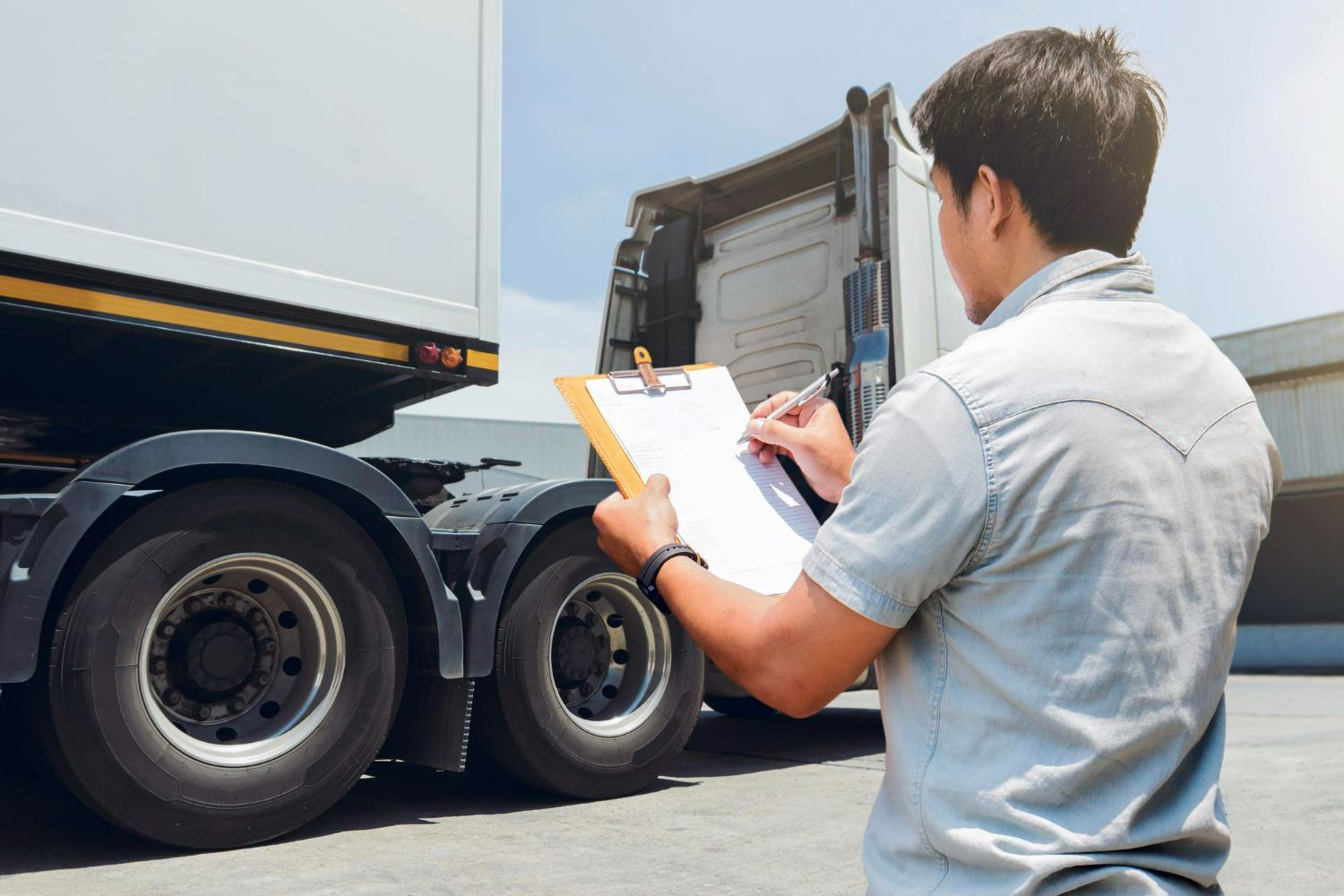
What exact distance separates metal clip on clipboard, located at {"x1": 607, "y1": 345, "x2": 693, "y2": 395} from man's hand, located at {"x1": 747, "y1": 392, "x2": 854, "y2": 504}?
6.7 inches

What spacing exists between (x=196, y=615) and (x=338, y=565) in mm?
464

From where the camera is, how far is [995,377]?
1.05 metres

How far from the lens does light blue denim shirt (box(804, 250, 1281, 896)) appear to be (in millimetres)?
1014

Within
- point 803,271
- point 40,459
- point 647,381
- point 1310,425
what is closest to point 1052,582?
point 647,381

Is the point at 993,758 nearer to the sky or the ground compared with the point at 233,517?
nearer to the ground

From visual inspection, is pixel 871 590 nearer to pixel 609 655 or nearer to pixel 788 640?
pixel 788 640

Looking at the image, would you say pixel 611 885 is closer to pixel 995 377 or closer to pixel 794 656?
pixel 794 656

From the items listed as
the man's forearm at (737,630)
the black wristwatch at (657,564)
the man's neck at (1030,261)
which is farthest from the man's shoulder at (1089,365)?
the black wristwatch at (657,564)

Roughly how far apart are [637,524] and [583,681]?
10.2 ft

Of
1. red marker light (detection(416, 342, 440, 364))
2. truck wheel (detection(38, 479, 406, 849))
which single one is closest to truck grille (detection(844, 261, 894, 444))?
red marker light (detection(416, 342, 440, 364))

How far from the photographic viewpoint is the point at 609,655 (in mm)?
4594

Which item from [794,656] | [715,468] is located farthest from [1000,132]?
[715,468]

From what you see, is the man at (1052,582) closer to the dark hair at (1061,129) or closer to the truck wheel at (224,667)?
the dark hair at (1061,129)

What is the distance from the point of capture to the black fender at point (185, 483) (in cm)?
305
